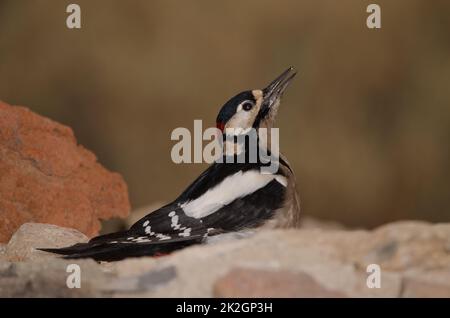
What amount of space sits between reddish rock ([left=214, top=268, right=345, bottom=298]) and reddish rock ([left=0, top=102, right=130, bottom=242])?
1.94 meters

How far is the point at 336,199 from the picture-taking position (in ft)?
20.0

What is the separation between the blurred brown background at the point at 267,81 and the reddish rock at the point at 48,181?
5.28 ft

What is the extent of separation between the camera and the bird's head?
4004 millimetres

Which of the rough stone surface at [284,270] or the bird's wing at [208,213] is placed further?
the bird's wing at [208,213]

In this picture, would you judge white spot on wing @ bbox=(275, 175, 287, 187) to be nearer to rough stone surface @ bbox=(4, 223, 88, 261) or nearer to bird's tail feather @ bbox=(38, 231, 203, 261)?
bird's tail feather @ bbox=(38, 231, 203, 261)

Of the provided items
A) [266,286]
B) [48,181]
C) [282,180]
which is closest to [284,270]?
[266,286]

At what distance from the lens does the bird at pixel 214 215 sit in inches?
135

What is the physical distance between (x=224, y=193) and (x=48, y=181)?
1.09 metres

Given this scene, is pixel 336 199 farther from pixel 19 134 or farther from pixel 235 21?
pixel 19 134

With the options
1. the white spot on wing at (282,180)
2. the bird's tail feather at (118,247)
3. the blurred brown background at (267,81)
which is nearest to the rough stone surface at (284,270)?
the bird's tail feather at (118,247)

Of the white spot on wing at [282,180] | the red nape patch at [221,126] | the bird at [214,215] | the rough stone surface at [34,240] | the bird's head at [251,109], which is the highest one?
the bird's head at [251,109]

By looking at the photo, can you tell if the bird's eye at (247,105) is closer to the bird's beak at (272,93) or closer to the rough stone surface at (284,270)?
the bird's beak at (272,93)

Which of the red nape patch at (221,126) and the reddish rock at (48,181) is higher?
the red nape patch at (221,126)

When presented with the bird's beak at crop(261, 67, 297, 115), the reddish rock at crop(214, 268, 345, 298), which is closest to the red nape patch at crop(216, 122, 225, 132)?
the bird's beak at crop(261, 67, 297, 115)
